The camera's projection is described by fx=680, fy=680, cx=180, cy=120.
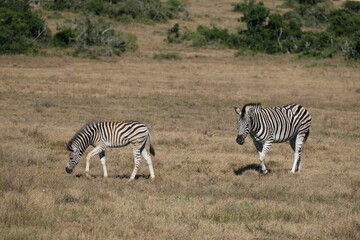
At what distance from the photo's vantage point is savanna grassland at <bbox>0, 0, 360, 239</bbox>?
31.2ft

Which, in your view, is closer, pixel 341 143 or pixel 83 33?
pixel 341 143

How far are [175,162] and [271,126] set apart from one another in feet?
7.80

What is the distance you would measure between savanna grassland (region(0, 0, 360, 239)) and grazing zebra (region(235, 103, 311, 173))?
0.63m

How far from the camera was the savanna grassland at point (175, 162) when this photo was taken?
950 cm

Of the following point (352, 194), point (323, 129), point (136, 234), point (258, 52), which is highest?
point (136, 234)

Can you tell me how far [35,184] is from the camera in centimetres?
1176

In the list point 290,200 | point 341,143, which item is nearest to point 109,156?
point 290,200

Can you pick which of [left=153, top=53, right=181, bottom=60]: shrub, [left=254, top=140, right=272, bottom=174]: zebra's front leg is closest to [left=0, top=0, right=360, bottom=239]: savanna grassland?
[left=254, top=140, right=272, bottom=174]: zebra's front leg

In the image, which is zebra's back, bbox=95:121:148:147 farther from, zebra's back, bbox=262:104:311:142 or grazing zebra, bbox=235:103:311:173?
zebra's back, bbox=262:104:311:142

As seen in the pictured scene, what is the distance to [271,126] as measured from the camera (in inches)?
611

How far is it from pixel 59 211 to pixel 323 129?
49.2 feet

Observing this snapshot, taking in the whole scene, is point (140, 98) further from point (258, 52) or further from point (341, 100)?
point (258, 52)

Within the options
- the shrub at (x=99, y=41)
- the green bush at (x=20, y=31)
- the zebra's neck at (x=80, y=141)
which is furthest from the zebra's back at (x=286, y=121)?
the green bush at (x=20, y=31)

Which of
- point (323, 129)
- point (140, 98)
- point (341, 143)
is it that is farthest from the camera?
point (140, 98)
